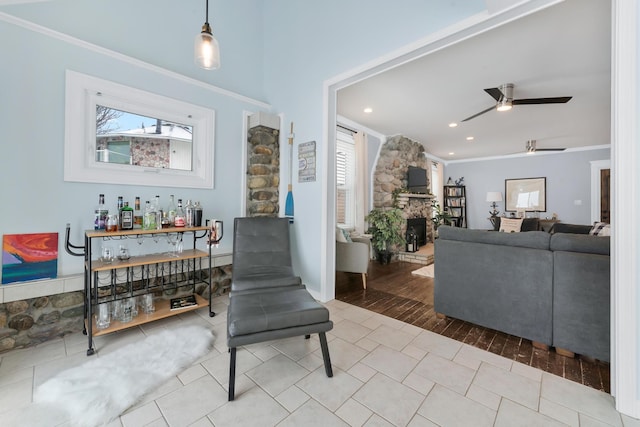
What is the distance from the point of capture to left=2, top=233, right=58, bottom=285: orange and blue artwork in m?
1.93

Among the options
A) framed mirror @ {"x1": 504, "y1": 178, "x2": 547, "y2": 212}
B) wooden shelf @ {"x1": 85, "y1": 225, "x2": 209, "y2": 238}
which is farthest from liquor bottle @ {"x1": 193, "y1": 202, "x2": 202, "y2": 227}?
framed mirror @ {"x1": 504, "y1": 178, "x2": 547, "y2": 212}

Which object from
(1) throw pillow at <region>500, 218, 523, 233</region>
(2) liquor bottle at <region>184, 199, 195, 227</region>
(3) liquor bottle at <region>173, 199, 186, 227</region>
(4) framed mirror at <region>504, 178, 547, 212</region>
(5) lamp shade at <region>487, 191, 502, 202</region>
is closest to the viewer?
(3) liquor bottle at <region>173, 199, 186, 227</region>

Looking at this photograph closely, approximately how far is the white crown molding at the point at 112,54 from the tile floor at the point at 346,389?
2433mm

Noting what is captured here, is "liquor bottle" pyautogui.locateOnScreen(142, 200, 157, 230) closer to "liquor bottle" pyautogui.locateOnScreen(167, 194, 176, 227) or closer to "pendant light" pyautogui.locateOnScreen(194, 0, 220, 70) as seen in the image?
"liquor bottle" pyautogui.locateOnScreen(167, 194, 176, 227)

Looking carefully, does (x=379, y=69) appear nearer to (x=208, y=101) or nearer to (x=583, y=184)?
(x=208, y=101)

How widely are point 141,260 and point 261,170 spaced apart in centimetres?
158

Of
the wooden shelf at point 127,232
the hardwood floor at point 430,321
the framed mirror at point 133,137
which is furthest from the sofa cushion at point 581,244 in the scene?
the framed mirror at point 133,137

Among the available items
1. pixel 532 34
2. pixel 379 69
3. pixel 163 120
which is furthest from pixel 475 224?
pixel 163 120

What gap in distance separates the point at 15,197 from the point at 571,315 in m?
4.19

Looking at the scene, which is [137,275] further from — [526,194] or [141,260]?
[526,194]

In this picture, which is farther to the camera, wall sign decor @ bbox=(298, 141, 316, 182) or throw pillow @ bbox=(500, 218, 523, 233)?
throw pillow @ bbox=(500, 218, 523, 233)

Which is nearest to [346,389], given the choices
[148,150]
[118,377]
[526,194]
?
[118,377]

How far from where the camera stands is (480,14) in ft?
6.07

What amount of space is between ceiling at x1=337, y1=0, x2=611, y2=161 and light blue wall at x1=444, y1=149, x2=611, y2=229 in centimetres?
79
